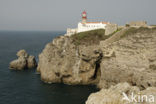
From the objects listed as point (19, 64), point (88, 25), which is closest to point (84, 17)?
point (88, 25)

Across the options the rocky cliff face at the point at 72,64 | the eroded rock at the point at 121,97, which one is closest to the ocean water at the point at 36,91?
the rocky cliff face at the point at 72,64

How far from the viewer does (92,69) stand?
1686 inches

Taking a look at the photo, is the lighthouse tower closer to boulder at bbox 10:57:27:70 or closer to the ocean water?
boulder at bbox 10:57:27:70

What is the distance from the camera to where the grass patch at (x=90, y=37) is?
44691 millimetres

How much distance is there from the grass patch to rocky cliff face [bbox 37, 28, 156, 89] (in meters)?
1.39

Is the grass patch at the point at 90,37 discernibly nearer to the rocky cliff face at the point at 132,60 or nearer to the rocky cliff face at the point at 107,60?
the rocky cliff face at the point at 107,60

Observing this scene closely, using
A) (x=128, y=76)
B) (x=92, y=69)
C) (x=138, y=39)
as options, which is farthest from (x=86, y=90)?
(x=138, y=39)

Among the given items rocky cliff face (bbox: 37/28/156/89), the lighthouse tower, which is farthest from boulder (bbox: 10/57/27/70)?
the lighthouse tower

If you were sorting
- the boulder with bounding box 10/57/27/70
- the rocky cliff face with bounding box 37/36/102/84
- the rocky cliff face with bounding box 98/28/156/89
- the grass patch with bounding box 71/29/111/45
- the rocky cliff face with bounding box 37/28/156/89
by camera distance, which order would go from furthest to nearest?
the boulder with bounding box 10/57/27/70, the grass patch with bounding box 71/29/111/45, the rocky cliff face with bounding box 37/36/102/84, the rocky cliff face with bounding box 37/28/156/89, the rocky cliff face with bounding box 98/28/156/89

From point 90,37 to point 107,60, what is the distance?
37.1ft

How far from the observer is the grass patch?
147ft

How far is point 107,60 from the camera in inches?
1502

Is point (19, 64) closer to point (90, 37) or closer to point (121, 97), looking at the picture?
point (90, 37)

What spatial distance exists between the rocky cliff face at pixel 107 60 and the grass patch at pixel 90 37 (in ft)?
4.58
